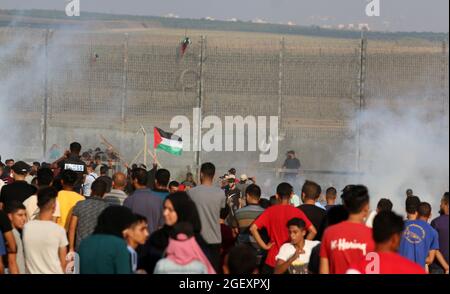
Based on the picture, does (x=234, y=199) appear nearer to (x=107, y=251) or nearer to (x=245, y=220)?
(x=245, y=220)

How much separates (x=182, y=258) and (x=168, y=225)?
118cm

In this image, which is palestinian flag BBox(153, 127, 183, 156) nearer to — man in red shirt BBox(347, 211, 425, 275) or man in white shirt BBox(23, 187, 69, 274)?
man in white shirt BBox(23, 187, 69, 274)

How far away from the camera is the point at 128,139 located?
26.0 metres

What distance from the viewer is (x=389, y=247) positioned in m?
7.50

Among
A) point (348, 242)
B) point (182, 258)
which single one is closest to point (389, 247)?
point (348, 242)

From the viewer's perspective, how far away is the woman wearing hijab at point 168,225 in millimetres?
8953

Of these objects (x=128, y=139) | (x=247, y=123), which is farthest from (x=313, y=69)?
(x=128, y=139)

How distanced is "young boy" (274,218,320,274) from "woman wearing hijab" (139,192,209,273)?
3.97 ft

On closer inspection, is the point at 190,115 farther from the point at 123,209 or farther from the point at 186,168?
the point at 123,209

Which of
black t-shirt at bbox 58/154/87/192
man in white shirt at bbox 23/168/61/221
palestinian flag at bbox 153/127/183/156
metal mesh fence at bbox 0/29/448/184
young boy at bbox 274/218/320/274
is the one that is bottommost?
young boy at bbox 274/218/320/274

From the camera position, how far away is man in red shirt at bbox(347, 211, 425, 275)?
736cm

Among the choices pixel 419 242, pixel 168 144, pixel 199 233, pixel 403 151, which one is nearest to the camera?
pixel 199 233

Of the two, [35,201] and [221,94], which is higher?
[221,94]

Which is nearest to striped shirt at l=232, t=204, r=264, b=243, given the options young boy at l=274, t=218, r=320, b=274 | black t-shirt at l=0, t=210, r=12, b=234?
young boy at l=274, t=218, r=320, b=274
